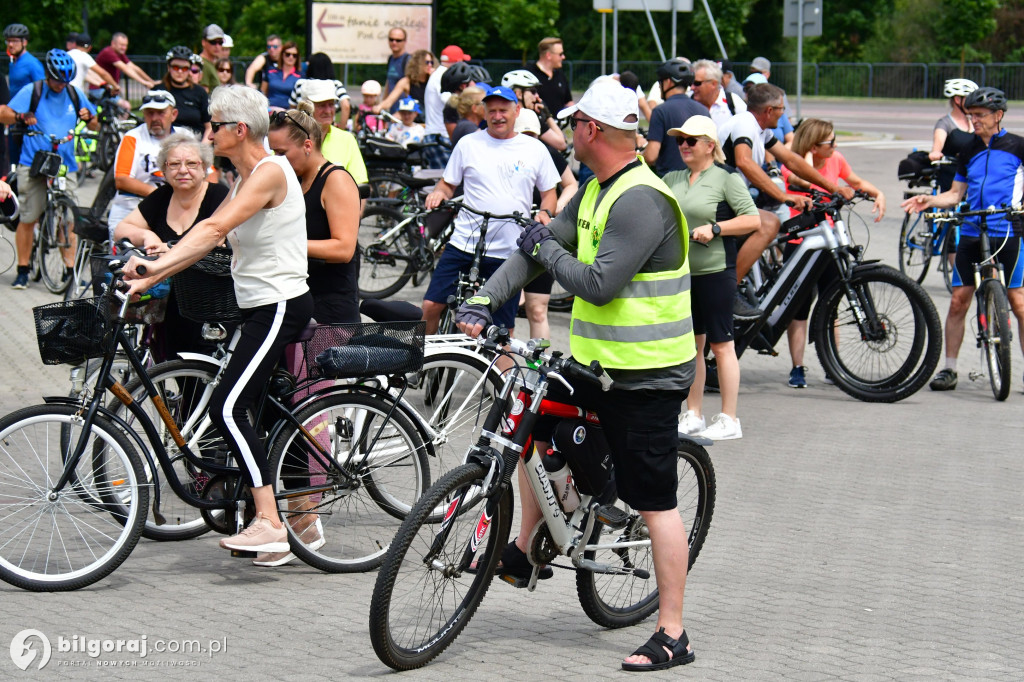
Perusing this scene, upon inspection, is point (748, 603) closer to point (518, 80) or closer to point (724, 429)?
point (724, 429)

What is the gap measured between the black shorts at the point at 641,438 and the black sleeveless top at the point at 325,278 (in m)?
1.90

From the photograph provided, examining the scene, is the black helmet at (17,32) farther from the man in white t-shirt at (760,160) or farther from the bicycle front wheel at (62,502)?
the bicycle front wheel at (62,502)

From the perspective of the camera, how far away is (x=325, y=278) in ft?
21.0

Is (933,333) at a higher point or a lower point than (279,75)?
lower

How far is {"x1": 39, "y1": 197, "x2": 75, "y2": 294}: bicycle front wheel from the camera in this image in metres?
12.4

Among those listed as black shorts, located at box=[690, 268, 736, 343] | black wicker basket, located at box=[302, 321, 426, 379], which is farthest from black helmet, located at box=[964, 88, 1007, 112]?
black wicker basket, located at box=[302, 321, 426, 379]

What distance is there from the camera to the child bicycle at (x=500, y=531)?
453cm

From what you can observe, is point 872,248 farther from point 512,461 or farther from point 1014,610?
point 512,461

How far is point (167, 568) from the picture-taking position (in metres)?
5.82

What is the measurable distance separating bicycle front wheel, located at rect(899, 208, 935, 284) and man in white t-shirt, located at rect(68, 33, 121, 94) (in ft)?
38.0

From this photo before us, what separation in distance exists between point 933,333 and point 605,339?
16.7ft

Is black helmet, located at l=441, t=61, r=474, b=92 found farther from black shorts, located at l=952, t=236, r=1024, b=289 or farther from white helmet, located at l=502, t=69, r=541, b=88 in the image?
black shorts, located at l=952, t=236, r=1024, b=289

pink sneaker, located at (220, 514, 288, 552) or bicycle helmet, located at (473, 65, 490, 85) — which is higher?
bicycle helmet, located at (473, 65, 490, 85)

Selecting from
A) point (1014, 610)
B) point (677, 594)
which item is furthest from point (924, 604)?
point (677, 594)
